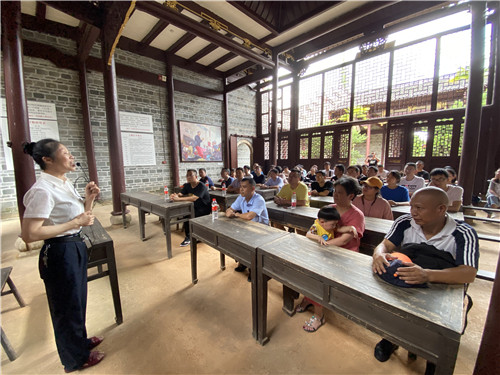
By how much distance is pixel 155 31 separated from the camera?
6004mm

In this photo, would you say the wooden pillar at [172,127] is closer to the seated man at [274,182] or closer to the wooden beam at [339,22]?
→ the seated man at [274,182]

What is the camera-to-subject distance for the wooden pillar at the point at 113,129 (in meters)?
4.68

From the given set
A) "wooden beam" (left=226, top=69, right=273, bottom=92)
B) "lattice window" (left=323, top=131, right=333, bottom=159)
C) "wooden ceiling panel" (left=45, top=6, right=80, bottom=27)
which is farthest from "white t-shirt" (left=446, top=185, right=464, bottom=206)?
"wooden ceiling panel" (left=45, top=6, right=80, bottom=27)

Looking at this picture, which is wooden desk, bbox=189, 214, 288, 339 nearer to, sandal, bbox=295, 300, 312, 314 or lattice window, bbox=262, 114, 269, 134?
sandal, bbox=295, 300, 312, 314

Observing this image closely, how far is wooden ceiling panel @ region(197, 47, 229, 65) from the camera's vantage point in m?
7.33

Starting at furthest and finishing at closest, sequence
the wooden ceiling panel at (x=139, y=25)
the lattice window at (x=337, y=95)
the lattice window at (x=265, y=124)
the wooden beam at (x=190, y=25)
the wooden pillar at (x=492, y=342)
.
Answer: the lattice window at (x=265, y=124)
the lattice window at (x=337, y=95)
the wooden ceiling panel at (x=139, y=25)
the wooden beam at (x=190, y=25)
the wooden pillar at (x=492, y=342)

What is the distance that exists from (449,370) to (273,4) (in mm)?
7590

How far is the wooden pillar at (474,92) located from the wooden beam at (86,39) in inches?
324

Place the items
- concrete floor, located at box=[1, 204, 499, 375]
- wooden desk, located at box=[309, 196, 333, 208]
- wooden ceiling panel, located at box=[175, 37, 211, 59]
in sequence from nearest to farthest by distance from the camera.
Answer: concrete floor, located at box=[1, 204, 499, 375] < wooden desk, located at box=[309, 196, 333, 208] < wooden ceiling panel, located at box=[175, 37, 211, 59]

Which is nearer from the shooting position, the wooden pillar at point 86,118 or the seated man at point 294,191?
the seated man at point 294,191

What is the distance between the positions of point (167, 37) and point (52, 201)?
7.28 m

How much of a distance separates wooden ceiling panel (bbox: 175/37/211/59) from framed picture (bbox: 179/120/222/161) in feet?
8.07

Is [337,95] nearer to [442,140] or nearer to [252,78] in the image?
[252,78]

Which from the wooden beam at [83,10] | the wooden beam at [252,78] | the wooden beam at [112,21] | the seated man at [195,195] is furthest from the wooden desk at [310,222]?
the wooden beam at [252,78]
